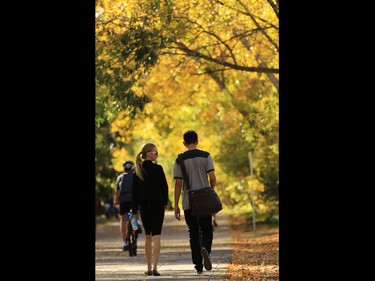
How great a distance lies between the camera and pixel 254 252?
24.3 m

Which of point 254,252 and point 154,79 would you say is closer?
point 254,252

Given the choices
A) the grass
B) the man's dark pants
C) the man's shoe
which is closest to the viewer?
the man's shoe

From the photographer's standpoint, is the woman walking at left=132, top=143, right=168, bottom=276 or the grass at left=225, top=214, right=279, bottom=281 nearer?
the woman walking at left=132, top=143, right=168, bottom=276

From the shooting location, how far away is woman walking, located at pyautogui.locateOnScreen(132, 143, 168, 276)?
16.5m

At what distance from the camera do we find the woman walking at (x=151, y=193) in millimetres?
16500

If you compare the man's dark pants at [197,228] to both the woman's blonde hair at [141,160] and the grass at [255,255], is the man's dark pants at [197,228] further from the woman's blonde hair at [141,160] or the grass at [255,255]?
the woman's blonde hair at [141,160]

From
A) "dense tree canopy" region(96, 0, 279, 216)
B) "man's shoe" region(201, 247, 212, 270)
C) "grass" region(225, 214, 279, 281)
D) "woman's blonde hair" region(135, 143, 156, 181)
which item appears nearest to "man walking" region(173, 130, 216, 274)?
"man's shoe" region(201, 247, 212, 270)

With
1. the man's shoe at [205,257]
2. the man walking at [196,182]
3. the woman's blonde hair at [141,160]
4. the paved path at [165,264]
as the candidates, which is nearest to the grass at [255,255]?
the paved path at [165,264]

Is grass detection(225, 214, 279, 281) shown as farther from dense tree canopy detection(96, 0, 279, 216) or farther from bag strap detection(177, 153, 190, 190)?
dense tree canopy detection(96, 0, 279, 216)

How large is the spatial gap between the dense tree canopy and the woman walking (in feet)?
10.3
